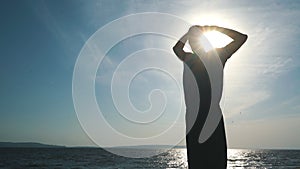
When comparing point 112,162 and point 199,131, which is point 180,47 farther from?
point 112,162

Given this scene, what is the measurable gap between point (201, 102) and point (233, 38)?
0.77m

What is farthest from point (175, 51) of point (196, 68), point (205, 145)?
point (205, 145)

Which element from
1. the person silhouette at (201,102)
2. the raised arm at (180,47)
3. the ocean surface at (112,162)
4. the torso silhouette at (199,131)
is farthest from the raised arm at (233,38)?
the ocean surface at (112,162)

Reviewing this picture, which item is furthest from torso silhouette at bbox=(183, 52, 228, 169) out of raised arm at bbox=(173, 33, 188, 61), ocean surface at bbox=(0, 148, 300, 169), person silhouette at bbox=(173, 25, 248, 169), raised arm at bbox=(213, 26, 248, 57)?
ocean surface at bbox=(0, 148, 300, 169)

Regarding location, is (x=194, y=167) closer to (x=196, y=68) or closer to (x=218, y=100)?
(x=218, y=100)

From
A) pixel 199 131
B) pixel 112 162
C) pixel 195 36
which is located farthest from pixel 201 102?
pixel 112 162

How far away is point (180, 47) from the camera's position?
343cm

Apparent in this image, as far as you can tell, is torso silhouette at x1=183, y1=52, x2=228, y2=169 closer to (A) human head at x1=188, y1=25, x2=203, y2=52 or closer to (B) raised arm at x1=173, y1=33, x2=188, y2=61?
(A) human head at x1=188, y1=25, x2=203, y2=52

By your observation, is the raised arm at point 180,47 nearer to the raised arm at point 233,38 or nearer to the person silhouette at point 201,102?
the person silhouette at point 201,102

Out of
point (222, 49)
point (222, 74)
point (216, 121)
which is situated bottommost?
point (216, 121)

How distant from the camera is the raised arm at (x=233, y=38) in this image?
317 cm

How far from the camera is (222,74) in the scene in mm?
2953

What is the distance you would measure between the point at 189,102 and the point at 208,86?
257 mm

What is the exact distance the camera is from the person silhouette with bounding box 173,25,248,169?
2939 millimetres
